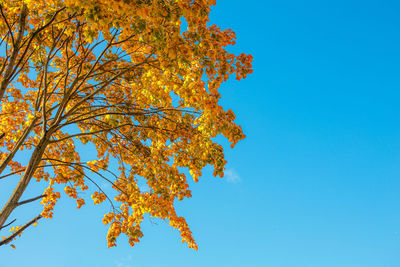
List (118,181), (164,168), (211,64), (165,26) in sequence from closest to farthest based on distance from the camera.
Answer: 1. (165,26)
2. (211,64)
3. (164,168)
4. (118,181)

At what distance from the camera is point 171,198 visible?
711cm

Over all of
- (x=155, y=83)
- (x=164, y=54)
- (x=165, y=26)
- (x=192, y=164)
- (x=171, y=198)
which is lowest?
(x=171, y=198)

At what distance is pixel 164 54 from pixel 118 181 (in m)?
4.84

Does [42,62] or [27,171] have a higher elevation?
[42,62]

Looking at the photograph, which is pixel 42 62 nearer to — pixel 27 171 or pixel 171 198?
pixel 27 171

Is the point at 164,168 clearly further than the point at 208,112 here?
Yes

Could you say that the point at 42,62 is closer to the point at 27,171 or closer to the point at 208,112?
the point at 27,171

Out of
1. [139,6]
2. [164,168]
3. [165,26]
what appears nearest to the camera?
[139,6]

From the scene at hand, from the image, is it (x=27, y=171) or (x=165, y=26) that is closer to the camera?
(x=165, y=26)

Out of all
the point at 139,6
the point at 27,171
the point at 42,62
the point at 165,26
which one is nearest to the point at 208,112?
the point at 165,26

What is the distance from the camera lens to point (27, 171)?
6422 millimetres

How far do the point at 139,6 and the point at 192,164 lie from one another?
12.8 feet

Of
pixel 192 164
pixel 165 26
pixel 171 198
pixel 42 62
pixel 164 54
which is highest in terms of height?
pixel 42 62

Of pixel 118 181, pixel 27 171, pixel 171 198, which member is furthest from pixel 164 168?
pixel 27 171
